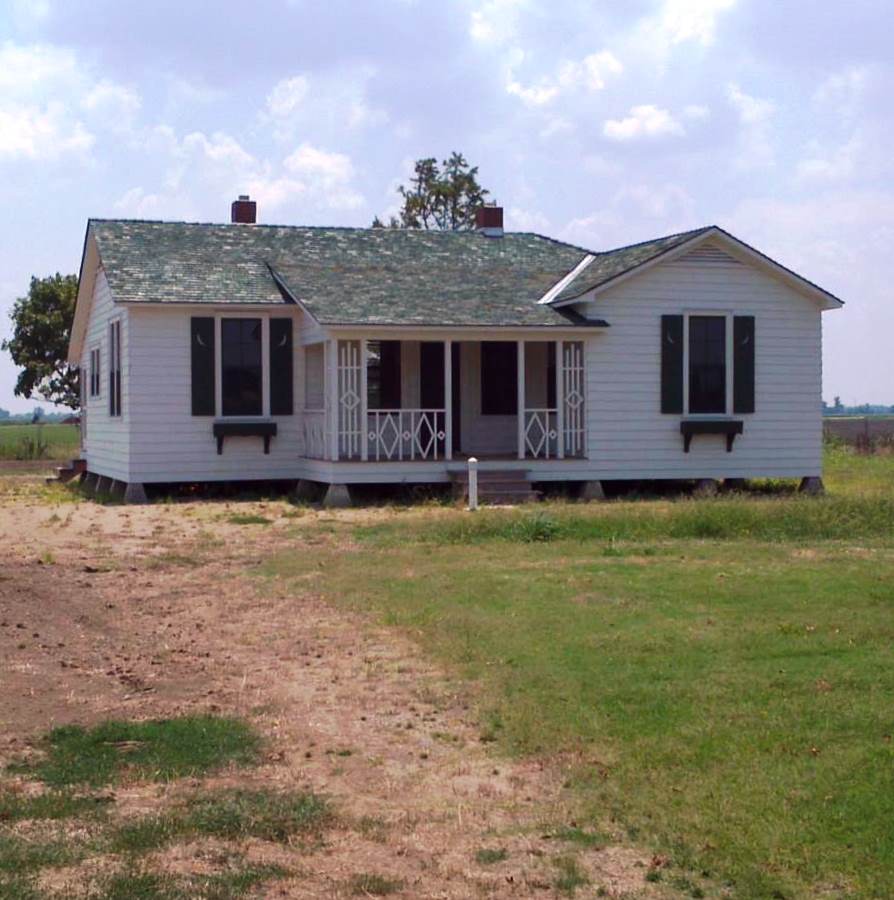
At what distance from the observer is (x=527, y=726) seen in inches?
320

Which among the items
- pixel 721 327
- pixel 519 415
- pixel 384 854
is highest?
pixel 721 327

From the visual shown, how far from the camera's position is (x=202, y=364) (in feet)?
81.7

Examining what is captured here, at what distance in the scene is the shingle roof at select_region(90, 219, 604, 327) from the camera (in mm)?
24656

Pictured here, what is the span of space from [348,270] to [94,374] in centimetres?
642

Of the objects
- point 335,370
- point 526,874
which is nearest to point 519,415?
point 335,370

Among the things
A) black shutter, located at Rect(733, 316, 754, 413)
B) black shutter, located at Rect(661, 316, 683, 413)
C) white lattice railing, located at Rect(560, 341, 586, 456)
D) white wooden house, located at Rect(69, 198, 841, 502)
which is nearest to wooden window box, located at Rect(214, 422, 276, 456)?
white wooden house, located at Rect(69, 198, 841, 502)

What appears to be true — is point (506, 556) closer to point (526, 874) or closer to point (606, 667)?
point (606, 667)

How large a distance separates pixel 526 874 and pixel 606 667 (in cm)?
370

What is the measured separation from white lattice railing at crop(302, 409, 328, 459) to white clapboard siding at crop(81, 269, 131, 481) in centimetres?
305

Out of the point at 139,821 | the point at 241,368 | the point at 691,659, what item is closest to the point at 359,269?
the point at 241,368

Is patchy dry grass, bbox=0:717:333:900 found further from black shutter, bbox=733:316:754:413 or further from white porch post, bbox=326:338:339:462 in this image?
black shutter, bbox=733:316:754:413

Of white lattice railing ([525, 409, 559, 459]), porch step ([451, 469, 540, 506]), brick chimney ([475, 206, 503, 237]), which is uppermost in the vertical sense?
brick chimney ([475, 206, 503, 237])

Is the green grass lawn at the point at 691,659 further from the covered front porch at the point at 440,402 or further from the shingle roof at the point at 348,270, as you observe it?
the shingle roof at the point at 348,270

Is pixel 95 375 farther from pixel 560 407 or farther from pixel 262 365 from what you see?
pixel 560 407
